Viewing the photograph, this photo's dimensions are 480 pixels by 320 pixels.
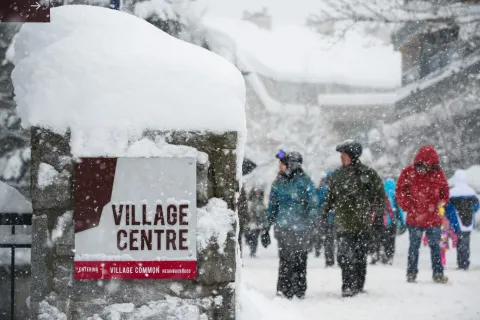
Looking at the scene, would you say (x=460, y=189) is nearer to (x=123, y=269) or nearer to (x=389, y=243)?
(x=389, y=243)

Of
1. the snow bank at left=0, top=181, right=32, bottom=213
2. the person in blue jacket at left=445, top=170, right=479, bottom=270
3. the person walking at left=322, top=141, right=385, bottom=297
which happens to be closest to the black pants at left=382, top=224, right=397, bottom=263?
the person in blue jacket at left=445, top=170, right=479, bottom=270

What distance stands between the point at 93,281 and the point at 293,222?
446 cm

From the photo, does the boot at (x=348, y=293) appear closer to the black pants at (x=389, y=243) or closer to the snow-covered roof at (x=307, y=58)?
the black pants at (x=389, y=243)

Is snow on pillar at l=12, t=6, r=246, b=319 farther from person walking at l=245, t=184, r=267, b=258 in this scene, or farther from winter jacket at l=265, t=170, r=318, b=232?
person walking at l=245, t=184, r=267, b=258

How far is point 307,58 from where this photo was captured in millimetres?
46094

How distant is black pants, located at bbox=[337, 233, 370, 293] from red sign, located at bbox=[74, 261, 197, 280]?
4570 millimetres

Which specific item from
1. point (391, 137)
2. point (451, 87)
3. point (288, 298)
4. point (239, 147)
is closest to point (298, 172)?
point (288, 298)

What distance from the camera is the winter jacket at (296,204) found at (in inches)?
312

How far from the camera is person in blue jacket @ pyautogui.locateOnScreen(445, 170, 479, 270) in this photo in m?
11.2

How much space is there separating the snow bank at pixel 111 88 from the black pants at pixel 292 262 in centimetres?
427

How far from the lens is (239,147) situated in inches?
150

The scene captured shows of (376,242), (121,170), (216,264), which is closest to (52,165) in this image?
(121,170)

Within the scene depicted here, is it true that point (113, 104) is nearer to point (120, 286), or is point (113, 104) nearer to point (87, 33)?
point (87, 33)

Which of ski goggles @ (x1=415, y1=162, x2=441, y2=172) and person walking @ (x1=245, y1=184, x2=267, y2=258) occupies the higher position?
ski goggles @ (x1=415, y1=162, x2=441, y2=172)
